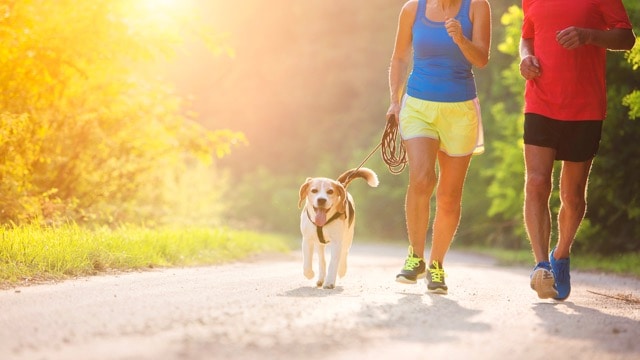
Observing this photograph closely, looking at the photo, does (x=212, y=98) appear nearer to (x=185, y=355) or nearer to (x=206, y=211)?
(x=206, y=211)

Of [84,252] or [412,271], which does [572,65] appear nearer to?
[412,271]

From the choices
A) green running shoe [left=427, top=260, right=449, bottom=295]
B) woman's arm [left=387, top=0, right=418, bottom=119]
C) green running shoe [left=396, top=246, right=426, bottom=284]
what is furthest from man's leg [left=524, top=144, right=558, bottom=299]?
woman's arm [left=387, top=0, right=418, bottom=119]

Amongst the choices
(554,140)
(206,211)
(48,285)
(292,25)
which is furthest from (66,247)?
(292,25)

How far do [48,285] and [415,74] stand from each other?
11.4ft

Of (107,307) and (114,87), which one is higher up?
(114,87)

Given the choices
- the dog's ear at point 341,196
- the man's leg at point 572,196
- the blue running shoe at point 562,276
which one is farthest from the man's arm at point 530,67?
the dog's ear at point 341,196

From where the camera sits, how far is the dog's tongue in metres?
7.68

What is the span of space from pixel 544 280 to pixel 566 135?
118 centimetres

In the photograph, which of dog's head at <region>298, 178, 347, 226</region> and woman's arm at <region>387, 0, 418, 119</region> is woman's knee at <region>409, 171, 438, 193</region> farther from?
dog's head at <region>298, 178, 347, 226</region>

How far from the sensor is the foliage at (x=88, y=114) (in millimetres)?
11578

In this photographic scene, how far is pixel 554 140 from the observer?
22.2 feet

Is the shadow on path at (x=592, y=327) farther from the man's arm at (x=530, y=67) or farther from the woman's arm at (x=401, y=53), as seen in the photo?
the woman's arm at (x=401, y=53)

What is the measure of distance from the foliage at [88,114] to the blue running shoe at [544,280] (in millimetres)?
6517

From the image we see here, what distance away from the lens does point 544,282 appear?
6336mm
